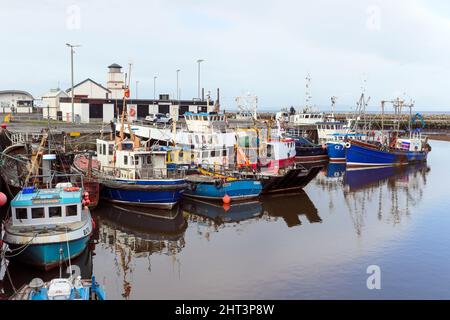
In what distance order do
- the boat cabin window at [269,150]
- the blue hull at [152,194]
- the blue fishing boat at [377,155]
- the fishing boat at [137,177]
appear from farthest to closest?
the blue fishing boat at [377,155] < the boat cabin window at [269,150] < the fishing boat at [137,177] < the blue hull at [152,194]

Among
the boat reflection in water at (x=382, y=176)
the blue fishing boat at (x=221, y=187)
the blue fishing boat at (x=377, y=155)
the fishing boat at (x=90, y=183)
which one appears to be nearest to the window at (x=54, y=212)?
the fishing boat at (x=90, y=183)

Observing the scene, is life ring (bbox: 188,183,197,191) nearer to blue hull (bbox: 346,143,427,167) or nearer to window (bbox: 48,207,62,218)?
window (bbox: 48,207,62,218)

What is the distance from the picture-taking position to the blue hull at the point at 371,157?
48.7 metres

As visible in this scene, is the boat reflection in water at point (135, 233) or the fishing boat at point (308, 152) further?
the fishing boat at point (308, 152)

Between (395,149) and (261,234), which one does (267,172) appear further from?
(395,149)

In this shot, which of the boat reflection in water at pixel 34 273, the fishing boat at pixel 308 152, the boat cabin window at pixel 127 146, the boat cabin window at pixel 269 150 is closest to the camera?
the boat reflection in water at pixel 34 273

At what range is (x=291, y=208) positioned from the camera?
96.4 feet

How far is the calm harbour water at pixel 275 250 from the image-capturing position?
54.2 feet

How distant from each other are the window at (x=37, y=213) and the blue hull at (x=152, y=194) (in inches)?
320

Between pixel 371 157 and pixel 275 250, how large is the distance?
3176 cm

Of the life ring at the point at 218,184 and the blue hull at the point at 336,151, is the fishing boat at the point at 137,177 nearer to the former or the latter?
the life ring at the point at 218,184

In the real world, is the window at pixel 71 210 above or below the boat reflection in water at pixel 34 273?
above

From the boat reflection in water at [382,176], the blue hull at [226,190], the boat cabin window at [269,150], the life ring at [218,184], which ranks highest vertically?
the boat cabin window at [269,150]

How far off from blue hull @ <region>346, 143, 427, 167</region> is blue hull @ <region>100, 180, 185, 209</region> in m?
27.2
